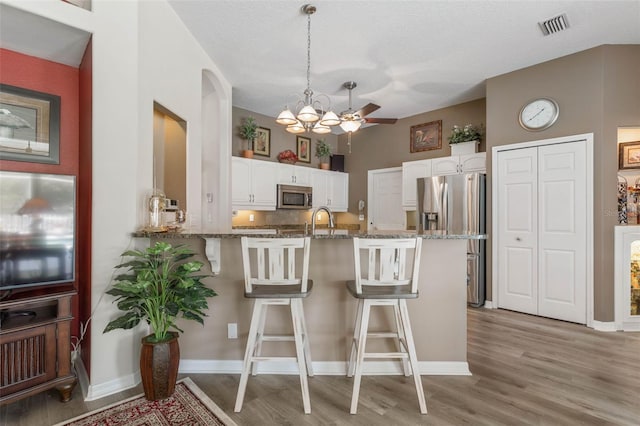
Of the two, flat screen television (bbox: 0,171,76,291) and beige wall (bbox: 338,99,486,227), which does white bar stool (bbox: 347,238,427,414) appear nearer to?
flat screen television (bbox: 0,171,76,291)

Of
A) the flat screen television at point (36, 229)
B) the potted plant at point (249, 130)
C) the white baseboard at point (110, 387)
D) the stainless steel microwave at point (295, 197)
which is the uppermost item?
the potted plant at point (249, 130)

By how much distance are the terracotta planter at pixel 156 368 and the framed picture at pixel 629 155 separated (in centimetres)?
472

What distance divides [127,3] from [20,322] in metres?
2.11

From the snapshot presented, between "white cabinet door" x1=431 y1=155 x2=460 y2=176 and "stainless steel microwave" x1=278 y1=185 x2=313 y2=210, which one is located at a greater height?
"white cabinet door" x1=431 y1=155 x2=460 y2=176

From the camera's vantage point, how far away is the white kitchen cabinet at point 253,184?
4.70 metres

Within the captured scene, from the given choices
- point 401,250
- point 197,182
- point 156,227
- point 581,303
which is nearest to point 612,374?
point 581,303

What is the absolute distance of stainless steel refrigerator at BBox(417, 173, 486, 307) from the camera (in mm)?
4109

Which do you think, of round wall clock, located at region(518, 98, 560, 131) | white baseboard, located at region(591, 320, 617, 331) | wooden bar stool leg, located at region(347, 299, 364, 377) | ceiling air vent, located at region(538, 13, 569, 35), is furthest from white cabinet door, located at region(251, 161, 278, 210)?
white baseboard, located at region(591, 320, 617, 331)

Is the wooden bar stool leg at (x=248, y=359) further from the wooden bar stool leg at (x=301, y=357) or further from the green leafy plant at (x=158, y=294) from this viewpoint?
the green leafy plant at (x=158, y=294)

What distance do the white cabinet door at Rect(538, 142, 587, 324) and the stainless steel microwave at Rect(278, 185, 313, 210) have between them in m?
3.41

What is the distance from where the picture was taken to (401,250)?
1.98 m

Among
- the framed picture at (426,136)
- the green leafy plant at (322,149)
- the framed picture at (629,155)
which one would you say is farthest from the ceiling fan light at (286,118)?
the framed picture at (629,155)

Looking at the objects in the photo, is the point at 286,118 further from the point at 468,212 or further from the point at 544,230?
the point at 544,230

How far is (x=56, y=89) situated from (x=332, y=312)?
2.59 m
